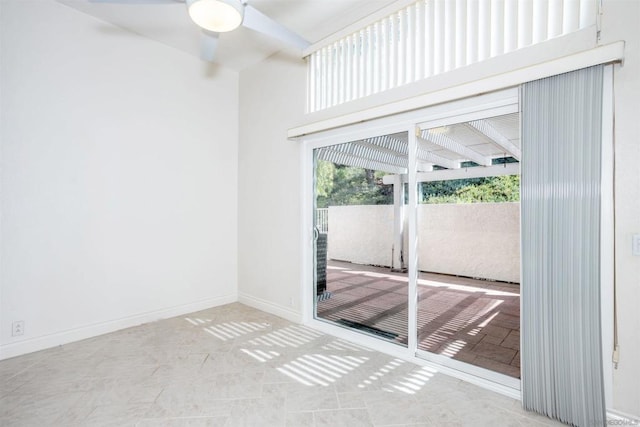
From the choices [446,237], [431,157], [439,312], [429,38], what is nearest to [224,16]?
[429,38]

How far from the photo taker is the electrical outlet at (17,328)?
284cm

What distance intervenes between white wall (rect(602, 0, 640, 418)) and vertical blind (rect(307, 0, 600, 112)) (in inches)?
6.8

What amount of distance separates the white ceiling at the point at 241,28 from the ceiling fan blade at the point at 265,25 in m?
0.67

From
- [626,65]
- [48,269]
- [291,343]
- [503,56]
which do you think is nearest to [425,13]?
[503,56]

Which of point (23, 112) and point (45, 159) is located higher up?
point (23, 112)

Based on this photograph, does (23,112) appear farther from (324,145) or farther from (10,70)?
(324,145)

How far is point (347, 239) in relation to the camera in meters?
3.76

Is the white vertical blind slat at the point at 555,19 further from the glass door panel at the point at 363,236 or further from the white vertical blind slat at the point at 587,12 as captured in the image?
the glass door panel at the point at 363,236

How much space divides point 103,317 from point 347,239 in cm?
274

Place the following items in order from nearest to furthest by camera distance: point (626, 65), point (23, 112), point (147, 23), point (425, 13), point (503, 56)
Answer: point (626, 65) < point (503, 56) < point (425, 13) < point (23, 112) < point (147, 23)

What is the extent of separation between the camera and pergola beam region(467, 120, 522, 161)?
2.51 m

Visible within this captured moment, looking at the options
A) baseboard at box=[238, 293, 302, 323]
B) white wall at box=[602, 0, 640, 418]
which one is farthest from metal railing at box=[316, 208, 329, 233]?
white wall at box=[602, 0, 640, 418]

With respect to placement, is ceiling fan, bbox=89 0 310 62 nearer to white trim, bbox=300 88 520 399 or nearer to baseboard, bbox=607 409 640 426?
white trim, bbox=300 88 520 399

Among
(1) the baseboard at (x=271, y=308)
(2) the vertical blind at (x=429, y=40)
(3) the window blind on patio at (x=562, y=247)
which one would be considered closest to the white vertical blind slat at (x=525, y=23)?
(2) the vertical blind at (x=429, y=40)
